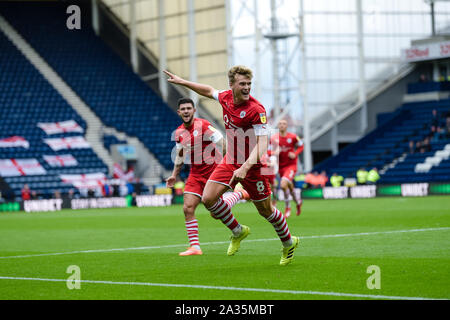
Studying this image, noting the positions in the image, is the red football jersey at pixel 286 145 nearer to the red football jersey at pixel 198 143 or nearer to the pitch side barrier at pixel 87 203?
the red football jersey at pixel 198 143

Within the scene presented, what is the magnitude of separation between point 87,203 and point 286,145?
1800 centimetres

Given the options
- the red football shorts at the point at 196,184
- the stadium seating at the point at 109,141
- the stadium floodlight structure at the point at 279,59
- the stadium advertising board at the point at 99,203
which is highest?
the stadium floodlight structure at the point at 279,59

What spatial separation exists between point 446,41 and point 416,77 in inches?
142

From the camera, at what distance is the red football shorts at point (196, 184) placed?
482 inches

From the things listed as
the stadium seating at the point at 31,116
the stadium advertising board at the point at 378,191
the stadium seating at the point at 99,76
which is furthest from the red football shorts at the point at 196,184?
the stadium seating at the point at 99,76

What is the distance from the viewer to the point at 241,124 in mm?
9984

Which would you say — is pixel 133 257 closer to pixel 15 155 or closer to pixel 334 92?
pixel 15 155

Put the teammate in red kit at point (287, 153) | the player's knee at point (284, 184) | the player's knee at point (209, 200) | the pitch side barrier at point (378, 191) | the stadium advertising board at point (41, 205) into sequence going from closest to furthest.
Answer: the player's knee at point (209, 200) < the player's knee at point (284, 184) < the teammate in red kit at point (287, 153) < the pitch side barrier at point (378, 191) < the stadium advertising board at point (41, 205)

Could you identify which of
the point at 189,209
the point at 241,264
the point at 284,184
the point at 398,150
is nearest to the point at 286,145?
the point at 284,184

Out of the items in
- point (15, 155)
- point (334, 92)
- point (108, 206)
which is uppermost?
point (334, 92)

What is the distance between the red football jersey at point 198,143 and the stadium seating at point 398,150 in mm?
26503

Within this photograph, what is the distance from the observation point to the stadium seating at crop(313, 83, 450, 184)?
3844 cm

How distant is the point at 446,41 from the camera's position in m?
44.0
